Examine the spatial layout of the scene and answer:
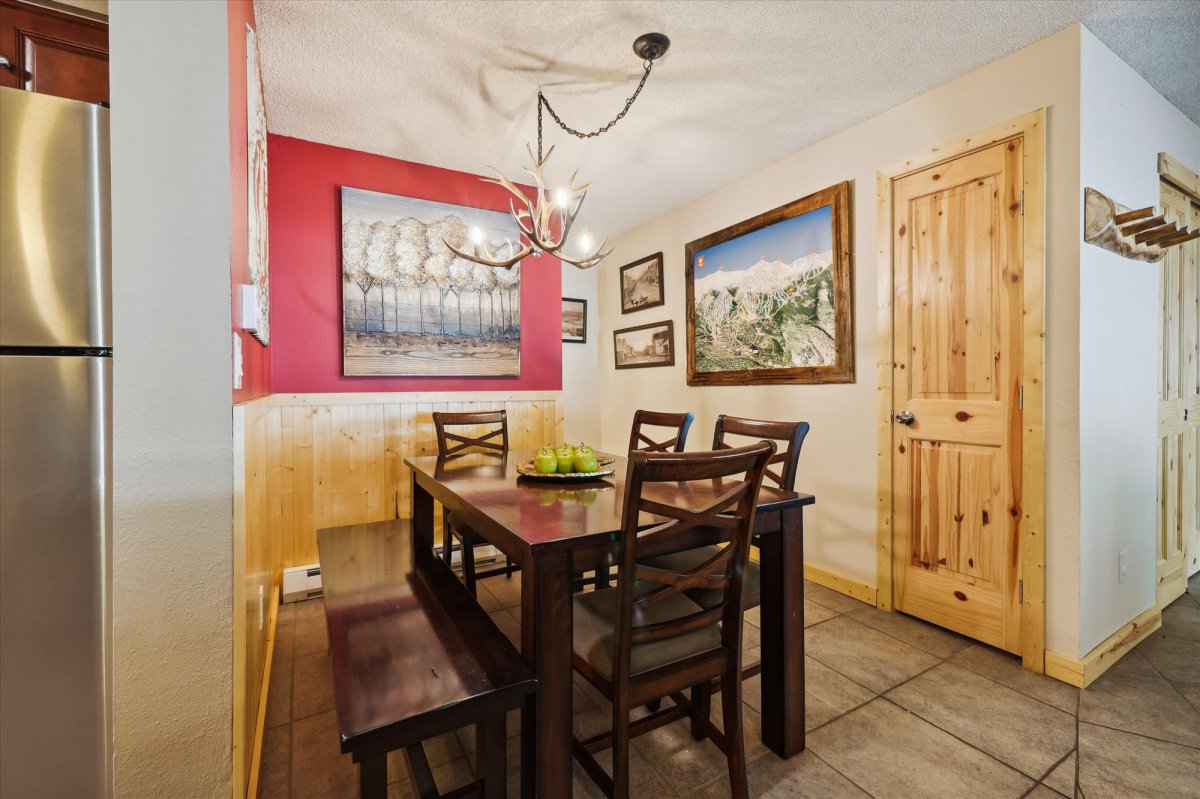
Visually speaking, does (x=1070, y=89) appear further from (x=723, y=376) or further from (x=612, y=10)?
(x=723, y=376)

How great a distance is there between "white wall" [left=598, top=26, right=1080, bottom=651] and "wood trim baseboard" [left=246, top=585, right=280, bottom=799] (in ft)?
9.22

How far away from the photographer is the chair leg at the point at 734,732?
1.38 metres

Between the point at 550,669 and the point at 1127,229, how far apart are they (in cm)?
286

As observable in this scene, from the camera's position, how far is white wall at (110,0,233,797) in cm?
108

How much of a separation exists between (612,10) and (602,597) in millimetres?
2128

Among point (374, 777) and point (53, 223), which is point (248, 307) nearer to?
point (53, 223)

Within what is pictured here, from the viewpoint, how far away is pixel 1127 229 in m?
2.16

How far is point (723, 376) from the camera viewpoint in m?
3.77

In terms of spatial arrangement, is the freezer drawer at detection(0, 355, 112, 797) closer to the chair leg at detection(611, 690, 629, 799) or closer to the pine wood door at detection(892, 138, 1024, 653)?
the chair leg at detection(611, 690, 629, 799)

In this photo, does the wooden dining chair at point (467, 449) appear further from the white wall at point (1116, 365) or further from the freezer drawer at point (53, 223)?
the white wall at point (1116, 365)

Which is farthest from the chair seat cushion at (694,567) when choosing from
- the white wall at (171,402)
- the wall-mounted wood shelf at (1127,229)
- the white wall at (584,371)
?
the white wall at (584,371)

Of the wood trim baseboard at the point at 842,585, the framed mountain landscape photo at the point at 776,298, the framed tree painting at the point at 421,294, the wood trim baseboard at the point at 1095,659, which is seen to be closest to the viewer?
the wood trim baseboard at the point at 1095,659

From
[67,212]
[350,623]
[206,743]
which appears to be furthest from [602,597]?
[67,212]

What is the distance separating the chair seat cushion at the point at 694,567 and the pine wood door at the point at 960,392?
1.15m
